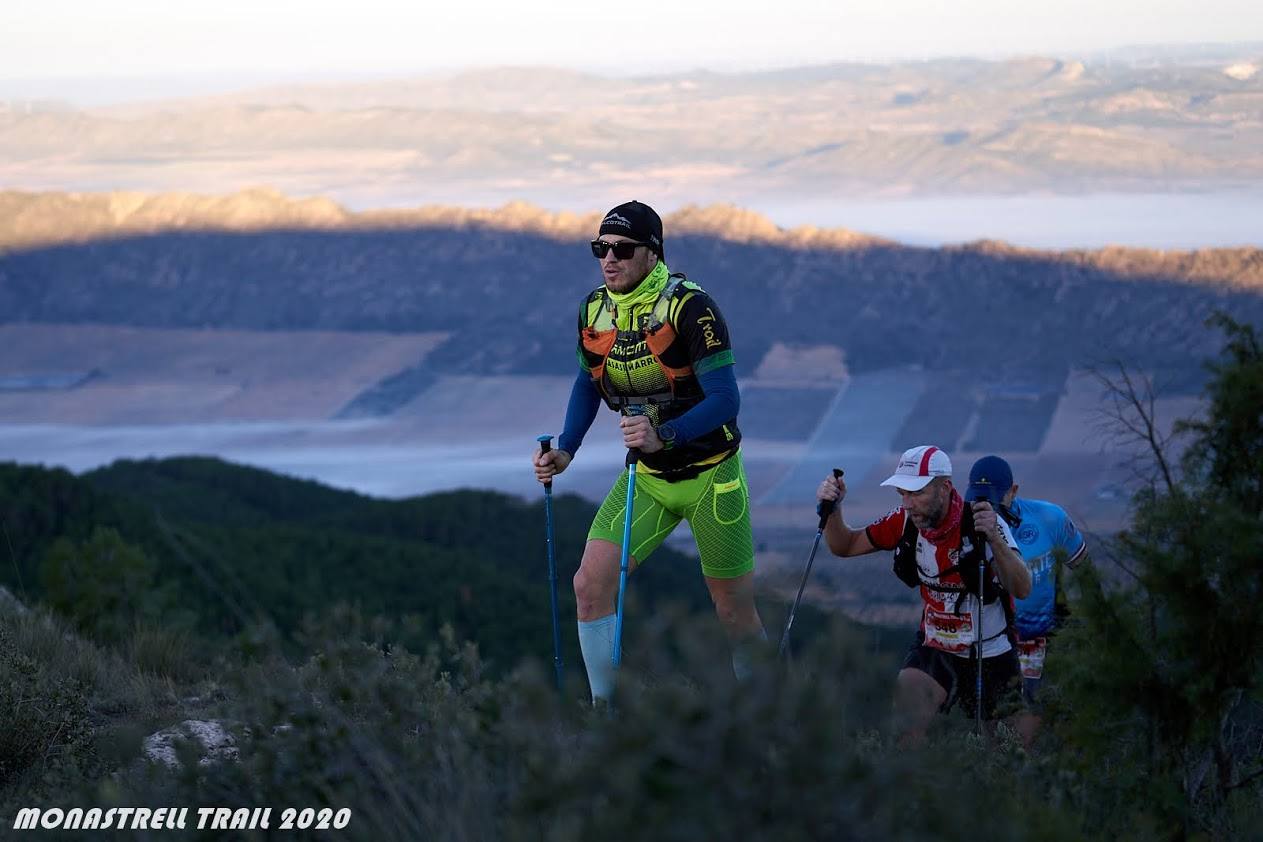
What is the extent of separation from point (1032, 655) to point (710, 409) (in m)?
1.99

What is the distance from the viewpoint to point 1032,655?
6.36 m

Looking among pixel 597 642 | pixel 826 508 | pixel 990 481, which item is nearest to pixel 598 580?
pixel 597 642

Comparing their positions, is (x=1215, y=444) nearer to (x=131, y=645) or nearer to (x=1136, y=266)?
(x=131, y=645)

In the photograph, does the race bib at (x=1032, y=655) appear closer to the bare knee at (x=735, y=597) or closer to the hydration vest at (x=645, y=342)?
the bare knee at (x=735, y=597)

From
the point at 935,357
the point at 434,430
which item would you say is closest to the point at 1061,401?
the point at 935,357

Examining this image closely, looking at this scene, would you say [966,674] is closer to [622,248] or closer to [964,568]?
[964,568]

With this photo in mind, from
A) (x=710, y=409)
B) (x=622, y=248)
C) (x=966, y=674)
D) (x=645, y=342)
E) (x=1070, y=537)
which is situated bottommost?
(x=966, y=674)

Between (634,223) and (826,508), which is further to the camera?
(826,508)

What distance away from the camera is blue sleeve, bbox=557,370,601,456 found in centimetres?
590

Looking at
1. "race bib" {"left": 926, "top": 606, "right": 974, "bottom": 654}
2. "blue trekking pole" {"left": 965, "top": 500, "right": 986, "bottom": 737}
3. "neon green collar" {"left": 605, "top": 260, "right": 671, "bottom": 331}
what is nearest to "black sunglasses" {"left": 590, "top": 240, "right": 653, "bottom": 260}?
"neon green collar" {"left": 605, "top": 260, "right": 671, "bottom": 331}

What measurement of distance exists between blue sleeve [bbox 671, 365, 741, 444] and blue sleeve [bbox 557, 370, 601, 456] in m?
0.59

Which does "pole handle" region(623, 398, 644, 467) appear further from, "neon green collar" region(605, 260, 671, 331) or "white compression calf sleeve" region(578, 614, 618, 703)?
"white compression calf sleeve" region(578, 614, 618, 703)

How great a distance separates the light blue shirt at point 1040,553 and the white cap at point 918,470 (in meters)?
0.87

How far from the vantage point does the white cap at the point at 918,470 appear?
5598mm
